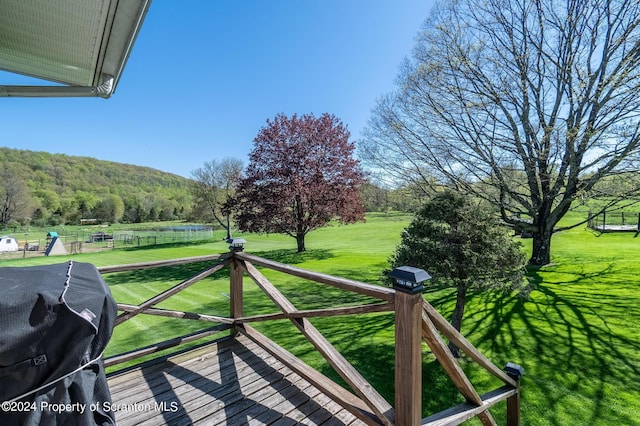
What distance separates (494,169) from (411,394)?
653 centimetres

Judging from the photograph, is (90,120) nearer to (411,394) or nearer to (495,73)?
(495,73)

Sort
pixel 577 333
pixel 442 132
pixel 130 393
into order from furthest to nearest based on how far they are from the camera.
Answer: pixel 442 132 → pixel 577 333 → pixel 130 393

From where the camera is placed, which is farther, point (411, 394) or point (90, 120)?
point (90, 120)

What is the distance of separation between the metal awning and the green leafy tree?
347 centimetres

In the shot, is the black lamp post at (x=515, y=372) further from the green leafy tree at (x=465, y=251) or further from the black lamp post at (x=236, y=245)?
the black lamp post at (x=236, y=245)

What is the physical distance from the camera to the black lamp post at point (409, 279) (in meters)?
1.42

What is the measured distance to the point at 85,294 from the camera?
3.75ft

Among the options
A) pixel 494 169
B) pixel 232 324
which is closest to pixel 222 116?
pixel 494 169

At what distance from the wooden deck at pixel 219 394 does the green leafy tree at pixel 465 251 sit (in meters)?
2.02

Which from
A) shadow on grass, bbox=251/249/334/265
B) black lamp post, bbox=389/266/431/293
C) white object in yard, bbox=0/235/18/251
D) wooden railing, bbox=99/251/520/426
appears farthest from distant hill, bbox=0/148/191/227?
black lamp post, bbox=389/266/431/293

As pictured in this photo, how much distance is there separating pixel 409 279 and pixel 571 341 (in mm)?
4449

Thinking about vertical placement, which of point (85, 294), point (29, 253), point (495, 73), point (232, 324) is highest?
point (495, 73)

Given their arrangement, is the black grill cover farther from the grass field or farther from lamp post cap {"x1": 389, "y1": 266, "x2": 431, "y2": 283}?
the grass field

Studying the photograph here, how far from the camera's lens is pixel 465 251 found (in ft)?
11.5
